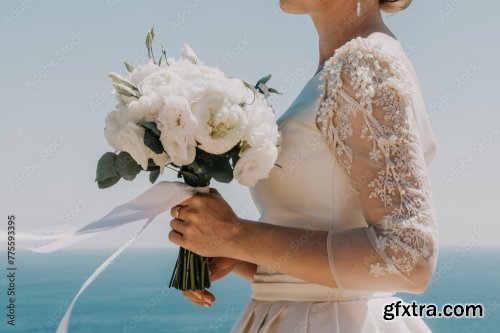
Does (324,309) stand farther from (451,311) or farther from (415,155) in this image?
(451,311)

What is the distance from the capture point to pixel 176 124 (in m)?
2.55

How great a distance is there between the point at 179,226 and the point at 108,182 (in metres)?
0.32

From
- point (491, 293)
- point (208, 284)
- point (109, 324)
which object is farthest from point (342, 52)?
point (491, 293)

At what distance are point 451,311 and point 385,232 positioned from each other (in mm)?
1551

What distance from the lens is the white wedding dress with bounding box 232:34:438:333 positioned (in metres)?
2.50

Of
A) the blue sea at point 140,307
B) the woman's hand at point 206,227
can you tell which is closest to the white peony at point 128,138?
the woman's hand at point 206,227

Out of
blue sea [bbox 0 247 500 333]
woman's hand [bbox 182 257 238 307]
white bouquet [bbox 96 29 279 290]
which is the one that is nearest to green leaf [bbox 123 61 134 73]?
white bouquet [bbox 96 29 279 290]

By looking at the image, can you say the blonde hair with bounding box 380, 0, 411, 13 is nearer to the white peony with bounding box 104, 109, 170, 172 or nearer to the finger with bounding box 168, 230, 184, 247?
the white peony with bounding box 104, 109, 170, 172

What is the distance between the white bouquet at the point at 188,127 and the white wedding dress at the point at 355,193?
8.5 inches

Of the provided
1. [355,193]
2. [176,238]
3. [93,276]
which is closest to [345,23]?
[355,193]

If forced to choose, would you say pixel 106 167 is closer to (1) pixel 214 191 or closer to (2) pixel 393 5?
(1) pixel 214 191

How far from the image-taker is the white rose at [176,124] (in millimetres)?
2535

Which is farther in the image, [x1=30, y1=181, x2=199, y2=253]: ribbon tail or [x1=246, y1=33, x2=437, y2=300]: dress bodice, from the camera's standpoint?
[x1=30, y1=181, x2=199, y2=253]: ribbon tail

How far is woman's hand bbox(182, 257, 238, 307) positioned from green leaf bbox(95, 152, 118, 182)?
712 mm
